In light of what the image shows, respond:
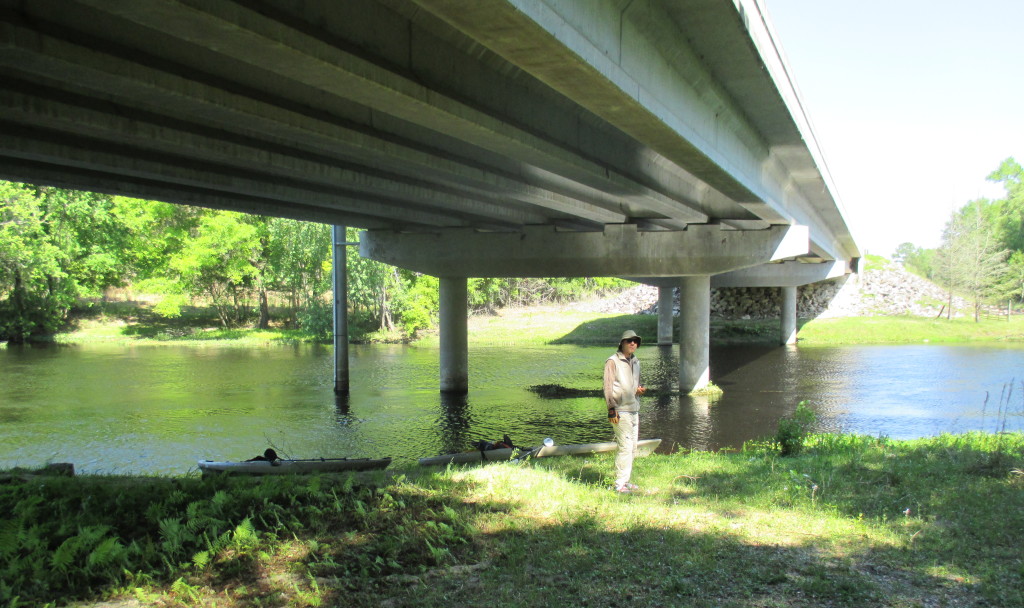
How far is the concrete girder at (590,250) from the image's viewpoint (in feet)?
61.4

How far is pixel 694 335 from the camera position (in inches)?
816

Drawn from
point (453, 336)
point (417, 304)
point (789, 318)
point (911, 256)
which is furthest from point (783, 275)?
point (911, 256)

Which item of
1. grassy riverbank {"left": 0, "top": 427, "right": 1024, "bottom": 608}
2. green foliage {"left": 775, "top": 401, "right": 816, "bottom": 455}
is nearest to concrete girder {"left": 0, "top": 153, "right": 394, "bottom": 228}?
grassy riverbank {"left": 0, "top": 427, "right": 1024, "bottom": 608}

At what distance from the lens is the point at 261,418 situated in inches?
647

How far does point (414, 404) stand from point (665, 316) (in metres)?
24.6

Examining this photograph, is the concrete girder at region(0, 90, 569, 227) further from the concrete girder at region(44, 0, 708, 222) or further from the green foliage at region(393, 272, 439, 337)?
the green foliage at region(393, 272, 439, 337)

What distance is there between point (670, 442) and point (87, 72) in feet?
36.9

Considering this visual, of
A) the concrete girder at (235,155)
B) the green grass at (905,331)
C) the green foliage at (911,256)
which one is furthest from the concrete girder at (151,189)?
the green foliage at (911,256)

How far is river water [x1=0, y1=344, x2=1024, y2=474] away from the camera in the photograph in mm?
13492

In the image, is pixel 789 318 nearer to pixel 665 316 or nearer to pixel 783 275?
pixel 783 275

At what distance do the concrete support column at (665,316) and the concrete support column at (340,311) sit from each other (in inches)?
902

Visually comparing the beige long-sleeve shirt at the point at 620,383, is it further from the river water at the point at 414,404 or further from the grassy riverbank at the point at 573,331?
the grassy riverbank at the point at 573,331

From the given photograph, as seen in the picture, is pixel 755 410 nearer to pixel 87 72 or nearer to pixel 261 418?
pixel 261 418

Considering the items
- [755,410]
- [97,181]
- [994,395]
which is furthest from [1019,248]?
[97,181]
